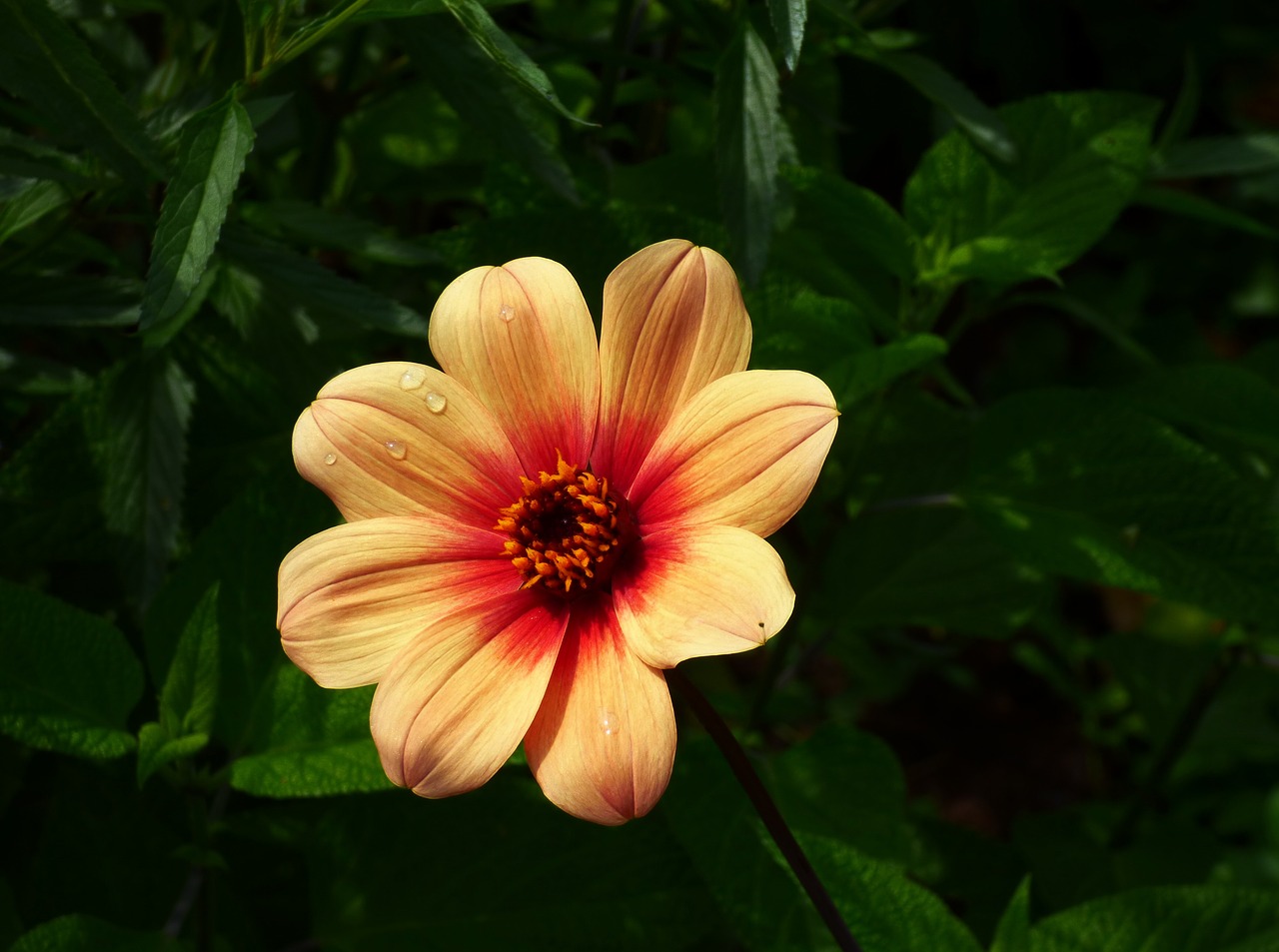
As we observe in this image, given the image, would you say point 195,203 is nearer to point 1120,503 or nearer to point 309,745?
point 309,745

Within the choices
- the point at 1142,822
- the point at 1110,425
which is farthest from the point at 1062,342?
the point at 1110,425

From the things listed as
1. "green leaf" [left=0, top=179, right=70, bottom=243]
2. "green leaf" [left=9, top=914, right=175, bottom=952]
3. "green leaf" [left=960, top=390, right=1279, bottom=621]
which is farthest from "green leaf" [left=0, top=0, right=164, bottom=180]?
"green leaf" [left=960, top=390, right=1279, bottom=621]

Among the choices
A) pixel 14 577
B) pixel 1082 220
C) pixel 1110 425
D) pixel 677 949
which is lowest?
pixel 677 949

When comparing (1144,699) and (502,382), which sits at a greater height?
(502,382)

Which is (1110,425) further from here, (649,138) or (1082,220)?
(649,138)

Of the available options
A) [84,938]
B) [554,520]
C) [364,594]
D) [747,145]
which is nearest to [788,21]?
[747,145]

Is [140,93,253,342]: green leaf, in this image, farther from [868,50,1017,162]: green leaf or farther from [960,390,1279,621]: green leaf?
[960,390,1279,621]: green leaf
